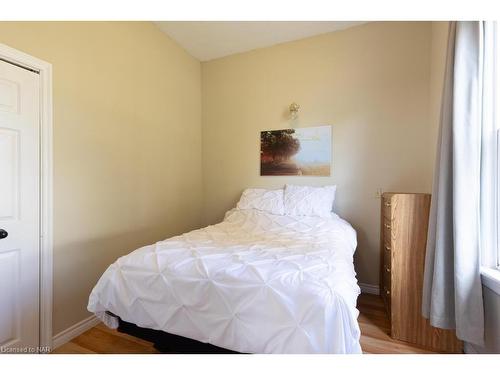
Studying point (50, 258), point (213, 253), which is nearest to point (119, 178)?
point (50, 258)

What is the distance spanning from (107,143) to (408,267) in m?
2.66

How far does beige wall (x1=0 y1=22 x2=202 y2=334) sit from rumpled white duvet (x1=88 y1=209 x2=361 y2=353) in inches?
28.2

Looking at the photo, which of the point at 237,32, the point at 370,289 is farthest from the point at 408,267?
the point at 237,32

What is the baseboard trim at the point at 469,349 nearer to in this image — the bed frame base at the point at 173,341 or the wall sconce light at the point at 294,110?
the bed frame base at the point at 173,341

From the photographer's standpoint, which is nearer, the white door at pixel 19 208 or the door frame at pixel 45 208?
the white door at pixel 19 208

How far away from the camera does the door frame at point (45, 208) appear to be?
1.65 m

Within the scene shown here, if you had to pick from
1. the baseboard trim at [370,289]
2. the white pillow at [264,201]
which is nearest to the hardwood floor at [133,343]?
the baseboard trim at [370,289]

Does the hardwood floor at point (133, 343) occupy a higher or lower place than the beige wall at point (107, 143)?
lower

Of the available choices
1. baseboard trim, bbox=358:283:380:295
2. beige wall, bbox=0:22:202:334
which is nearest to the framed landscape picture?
beige wall, bbox=0:22:202:334

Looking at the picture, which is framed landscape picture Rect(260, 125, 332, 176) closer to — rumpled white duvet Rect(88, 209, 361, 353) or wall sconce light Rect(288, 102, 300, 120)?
wall sconce light Rect(288, 102, 300, 120)

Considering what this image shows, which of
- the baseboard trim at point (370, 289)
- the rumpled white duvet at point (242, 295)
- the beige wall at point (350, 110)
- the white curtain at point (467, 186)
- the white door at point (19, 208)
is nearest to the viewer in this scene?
the rumpled white duvet at point (242, 295)

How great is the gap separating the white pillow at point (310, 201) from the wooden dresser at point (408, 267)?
0.79 meters

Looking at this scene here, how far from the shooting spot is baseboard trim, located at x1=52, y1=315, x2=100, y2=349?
173 centimetres

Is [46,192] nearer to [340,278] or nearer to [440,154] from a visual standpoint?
[340,278]
